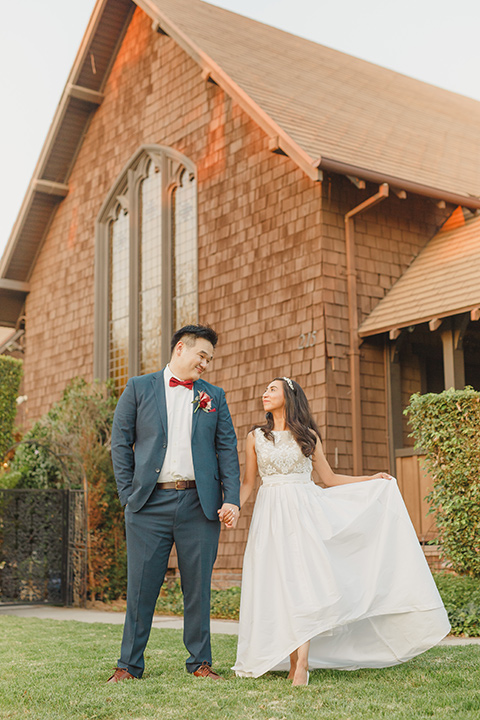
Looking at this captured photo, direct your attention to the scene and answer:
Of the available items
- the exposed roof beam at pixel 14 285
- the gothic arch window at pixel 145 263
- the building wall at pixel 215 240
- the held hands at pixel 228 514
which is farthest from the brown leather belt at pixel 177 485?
the exposed roof beam at pixel 14 285

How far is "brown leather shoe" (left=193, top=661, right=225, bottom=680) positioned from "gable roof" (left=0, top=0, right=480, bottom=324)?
685cm

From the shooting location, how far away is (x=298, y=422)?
523cm

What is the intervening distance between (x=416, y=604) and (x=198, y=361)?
6.38ft

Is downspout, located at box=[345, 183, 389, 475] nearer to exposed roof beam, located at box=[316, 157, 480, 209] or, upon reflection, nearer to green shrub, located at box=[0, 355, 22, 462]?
exposed roof beam, located at box=[316, 157, 480, 209]

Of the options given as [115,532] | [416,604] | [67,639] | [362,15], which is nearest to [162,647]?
[67,639]

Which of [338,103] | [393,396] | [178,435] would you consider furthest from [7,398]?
[178,435]

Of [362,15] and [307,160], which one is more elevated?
[362,15]

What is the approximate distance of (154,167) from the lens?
14750 millimetres

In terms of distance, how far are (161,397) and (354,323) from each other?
6048mm

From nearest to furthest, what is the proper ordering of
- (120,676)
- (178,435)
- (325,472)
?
(120,676), (178,435), (325,472)

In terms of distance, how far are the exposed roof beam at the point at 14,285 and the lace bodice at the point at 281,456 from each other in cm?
1319

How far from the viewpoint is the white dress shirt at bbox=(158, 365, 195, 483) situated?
194 inches

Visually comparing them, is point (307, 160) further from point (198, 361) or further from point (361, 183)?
point (198, 361)

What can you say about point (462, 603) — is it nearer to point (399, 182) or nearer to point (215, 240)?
point (399, 182)
